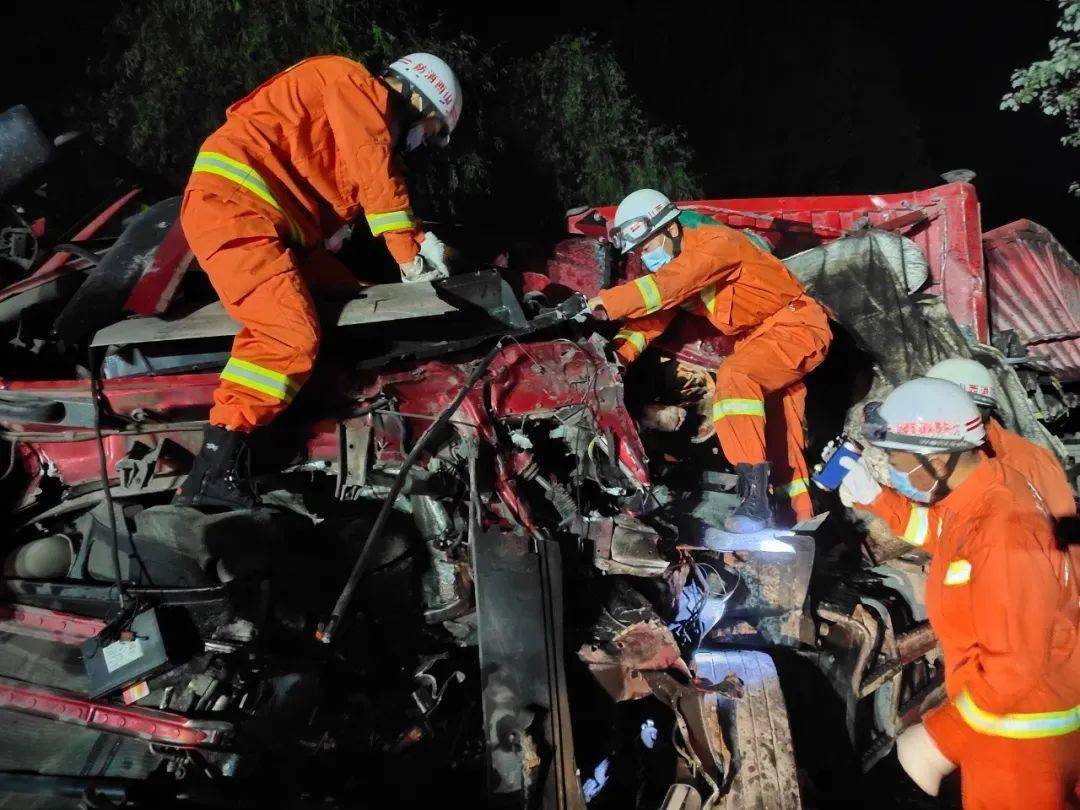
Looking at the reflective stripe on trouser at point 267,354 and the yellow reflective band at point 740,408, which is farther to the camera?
the yellow reflective band at point 740,408

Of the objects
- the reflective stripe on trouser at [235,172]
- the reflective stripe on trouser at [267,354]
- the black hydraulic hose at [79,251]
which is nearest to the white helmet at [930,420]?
the reflective stripe on trouser at [267,354]

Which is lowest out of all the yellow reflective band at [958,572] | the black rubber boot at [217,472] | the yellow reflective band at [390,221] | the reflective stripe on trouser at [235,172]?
the yellow reflective band at [958,572]

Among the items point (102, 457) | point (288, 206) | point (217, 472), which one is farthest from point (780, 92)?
point (102, 457)

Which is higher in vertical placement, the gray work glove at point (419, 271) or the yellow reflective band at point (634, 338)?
the gray work glove at point (419, 271)

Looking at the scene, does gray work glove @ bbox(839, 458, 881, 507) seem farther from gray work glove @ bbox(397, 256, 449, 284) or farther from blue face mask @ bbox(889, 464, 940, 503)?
gray work glove @ bbox(397, 256, 449, 284)

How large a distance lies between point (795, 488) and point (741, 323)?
974 mm

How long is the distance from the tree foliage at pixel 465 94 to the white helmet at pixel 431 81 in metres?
2.49

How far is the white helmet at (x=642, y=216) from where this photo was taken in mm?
3807

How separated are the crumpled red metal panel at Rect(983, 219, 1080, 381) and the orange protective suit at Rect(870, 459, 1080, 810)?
9.73 ft

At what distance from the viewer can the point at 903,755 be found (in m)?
2.63

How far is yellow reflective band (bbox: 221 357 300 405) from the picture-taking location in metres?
2.65

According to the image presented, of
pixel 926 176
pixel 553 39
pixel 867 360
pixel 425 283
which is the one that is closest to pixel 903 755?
pixel 867 360

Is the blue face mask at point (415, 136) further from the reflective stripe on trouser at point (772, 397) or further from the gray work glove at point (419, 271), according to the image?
the reflective stripe on trouser at point (772, 397)

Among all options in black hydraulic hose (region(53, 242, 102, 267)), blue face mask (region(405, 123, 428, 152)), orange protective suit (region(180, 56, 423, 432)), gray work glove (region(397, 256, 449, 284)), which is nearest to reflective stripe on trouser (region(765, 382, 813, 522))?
gray work glove (region(397, 256, 449, 284))
